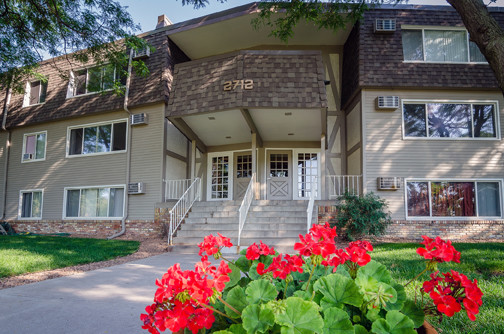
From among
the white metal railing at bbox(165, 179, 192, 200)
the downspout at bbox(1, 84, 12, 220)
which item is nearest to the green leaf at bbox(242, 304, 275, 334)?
the white metal railing at bbox(165, 179, 192, 200)

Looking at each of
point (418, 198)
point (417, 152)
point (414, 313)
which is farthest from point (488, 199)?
point (414, 313)

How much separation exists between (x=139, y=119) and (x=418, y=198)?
9109mm

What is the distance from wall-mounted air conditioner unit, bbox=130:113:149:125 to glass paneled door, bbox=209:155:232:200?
2.72 metres

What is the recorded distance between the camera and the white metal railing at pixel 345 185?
9572mm

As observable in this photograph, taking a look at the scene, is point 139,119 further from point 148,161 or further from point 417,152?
point 417,152

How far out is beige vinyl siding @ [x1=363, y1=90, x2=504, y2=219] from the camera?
941cm

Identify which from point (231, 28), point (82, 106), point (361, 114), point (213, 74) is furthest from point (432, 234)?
point (82, 106)

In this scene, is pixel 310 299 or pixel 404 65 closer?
pixel 310 299

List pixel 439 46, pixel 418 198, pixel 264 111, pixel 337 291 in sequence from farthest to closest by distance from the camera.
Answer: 1. pixel 439 46
2. pixel 418 198
3. pixel 264 111
4. pixel 337 291

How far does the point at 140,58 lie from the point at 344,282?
11.8 metres

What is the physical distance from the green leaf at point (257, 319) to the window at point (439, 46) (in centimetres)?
1078

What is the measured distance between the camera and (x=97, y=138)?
11977mm

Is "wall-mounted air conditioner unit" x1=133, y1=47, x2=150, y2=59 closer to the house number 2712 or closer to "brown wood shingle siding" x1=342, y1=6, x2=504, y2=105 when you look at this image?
the house number 2712

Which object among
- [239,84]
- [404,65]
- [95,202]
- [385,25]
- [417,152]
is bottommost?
[95,202]
